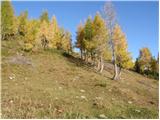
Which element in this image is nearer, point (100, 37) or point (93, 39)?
point (100, 37)

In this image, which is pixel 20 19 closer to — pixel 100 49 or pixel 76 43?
pixel 76 43

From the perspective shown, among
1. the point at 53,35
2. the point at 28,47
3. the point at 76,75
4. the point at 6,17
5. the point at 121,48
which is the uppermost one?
the point at 6,17

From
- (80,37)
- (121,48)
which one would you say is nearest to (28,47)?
(80,37)

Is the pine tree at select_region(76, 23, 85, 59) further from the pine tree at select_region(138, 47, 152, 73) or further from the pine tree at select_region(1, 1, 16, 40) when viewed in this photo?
the pine tree at select_region(138, 47, 152, 73)

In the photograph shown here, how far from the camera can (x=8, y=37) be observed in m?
64.2

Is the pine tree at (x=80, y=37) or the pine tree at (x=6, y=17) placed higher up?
the pine tree at (x=6, y=17)

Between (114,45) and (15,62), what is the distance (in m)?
14.7

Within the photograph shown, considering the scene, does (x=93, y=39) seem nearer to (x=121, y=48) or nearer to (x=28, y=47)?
(x=121, y=48)

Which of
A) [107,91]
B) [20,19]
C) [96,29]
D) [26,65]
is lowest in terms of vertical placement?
[107,91]

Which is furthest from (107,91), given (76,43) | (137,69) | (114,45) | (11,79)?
(137,69)

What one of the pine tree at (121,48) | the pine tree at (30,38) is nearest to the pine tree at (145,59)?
the pine tree at (121,48)

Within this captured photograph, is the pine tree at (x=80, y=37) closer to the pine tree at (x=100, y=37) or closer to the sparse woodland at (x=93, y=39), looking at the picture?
the sparse woodland at (x=93, y=39)

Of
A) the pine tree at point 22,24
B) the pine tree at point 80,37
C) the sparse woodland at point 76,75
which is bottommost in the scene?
the sparse woodland at point 76,75

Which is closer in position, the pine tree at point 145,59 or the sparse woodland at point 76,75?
the sparse woodland at point 76,75
